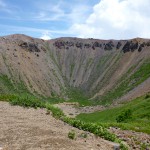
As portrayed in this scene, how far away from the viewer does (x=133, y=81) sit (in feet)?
501

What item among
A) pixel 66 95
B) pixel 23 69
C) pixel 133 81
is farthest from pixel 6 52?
pixel 133 81

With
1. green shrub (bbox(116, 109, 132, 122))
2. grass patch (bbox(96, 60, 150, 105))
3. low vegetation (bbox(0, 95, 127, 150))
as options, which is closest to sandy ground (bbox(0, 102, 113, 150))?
low vegetation (bbox(0, 95, 127, 150))

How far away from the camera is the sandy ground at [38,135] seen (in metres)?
16.8

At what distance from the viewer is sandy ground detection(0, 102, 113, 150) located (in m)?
16.8

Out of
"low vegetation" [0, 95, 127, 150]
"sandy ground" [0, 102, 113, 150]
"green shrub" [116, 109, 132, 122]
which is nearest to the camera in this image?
"sandy ground" [0, 102, 113, 150]

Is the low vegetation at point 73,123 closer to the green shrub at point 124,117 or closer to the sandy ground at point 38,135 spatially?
the sandy ground at point 38,135

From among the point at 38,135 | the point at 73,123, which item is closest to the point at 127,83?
the point at 73,123

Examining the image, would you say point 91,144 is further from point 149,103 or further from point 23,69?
point 23,69

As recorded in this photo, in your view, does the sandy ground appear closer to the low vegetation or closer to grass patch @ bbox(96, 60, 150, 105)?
the low vegetation

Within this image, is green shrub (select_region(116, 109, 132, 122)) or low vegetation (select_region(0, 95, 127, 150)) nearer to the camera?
low vegetation (select_region(0, 95, 127, 150))

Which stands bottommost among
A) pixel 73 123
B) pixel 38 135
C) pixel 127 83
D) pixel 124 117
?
pixel 127 83

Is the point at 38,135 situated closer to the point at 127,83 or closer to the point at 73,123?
the point at 73,123

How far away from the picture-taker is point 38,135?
18406 millimetres

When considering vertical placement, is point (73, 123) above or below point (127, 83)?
above
